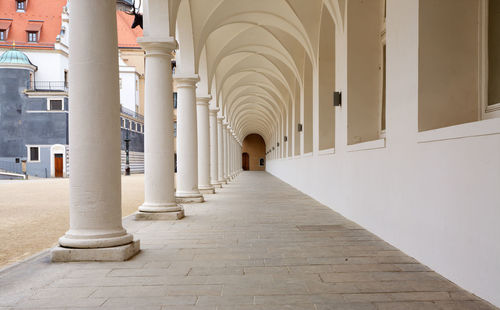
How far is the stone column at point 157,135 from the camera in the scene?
7.78 m

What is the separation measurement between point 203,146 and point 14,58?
102ft

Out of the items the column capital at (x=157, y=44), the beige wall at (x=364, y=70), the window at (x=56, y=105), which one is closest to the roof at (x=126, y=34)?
the window at (x=56, y=105)

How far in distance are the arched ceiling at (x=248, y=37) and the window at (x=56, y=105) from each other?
64.4ft

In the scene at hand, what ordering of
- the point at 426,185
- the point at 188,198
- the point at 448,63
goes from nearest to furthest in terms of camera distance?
the point at 426,185, the point at 448,63, the point at 188,198

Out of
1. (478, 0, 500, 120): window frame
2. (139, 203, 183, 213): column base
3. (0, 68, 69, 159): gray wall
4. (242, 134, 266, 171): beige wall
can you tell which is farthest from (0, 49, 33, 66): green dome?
(478, 0, 500, 120): window frame

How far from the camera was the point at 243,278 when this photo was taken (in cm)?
393

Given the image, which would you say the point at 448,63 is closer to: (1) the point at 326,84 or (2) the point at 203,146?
(1) the point at 326,84

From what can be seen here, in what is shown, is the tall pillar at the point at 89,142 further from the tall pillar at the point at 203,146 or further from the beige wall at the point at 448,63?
the tall pillar at the point at 203,146

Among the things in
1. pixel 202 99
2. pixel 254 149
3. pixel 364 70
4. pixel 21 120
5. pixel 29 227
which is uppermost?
pixel 21 120

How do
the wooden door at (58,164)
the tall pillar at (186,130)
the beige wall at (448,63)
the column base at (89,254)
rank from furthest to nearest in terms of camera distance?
the wooden door at (58,164)
the tall pillar at (186,130)
the beige wall at (448,63)
the column base at (89,254)

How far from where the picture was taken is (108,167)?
4770mm

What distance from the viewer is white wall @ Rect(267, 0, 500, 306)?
11.0 feet

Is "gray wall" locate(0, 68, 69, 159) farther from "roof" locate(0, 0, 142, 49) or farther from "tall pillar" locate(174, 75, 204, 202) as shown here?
"tall pillar" locate(174, 75, 204, 202)

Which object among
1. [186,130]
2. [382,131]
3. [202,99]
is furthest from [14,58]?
[382,131]
